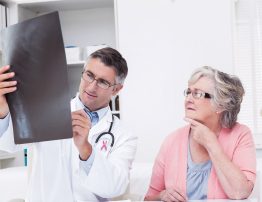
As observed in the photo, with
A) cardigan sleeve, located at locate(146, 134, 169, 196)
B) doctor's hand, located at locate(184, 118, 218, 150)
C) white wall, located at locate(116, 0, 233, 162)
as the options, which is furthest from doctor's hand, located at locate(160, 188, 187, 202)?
white wall, located at locate(116, 0, 233, 162)

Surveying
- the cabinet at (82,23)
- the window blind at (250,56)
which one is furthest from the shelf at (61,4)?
the window blind at (250,56)

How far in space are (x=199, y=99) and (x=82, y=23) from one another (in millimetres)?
2395

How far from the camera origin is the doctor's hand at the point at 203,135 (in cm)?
187

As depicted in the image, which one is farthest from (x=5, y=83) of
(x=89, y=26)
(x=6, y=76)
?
(x=89, y=26)

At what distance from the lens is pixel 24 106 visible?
124 centimetres

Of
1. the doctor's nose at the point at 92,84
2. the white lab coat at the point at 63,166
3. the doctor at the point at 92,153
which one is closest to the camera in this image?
the doctor at the point at 92,153

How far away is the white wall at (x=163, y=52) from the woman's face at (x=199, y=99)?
1453 millimetres

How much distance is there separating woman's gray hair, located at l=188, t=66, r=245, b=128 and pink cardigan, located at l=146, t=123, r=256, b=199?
5 centimetres

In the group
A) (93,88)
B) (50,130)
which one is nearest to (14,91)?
(50,130)

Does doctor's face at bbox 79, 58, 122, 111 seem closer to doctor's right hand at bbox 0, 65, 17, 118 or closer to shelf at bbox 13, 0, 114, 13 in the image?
doctor's right hand at bbox 0, 65, 17, 118

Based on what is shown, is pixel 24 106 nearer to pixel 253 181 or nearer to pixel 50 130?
pixel 50 130

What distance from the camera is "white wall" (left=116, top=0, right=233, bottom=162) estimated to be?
11.2 feet

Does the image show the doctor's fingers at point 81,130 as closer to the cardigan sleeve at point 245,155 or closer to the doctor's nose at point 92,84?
the doctor's nose at point 92,84

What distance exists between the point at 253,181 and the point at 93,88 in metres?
0.79
